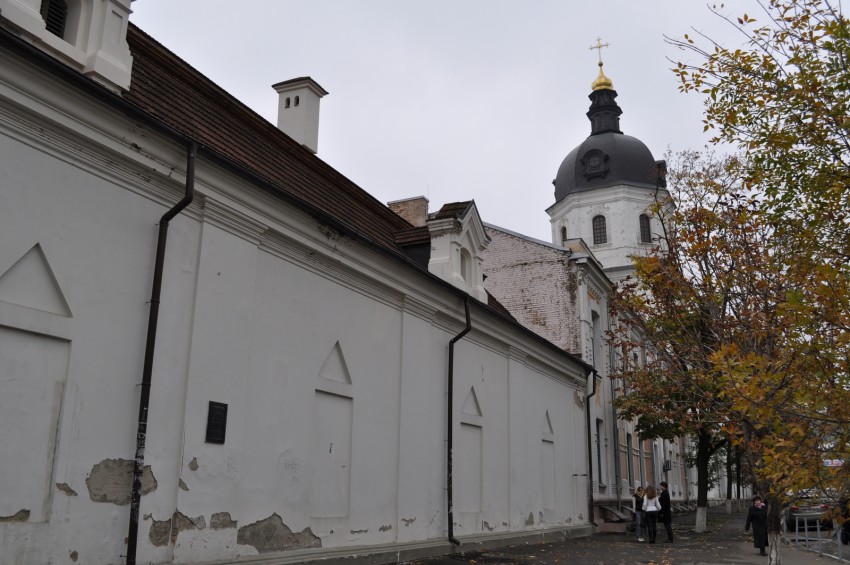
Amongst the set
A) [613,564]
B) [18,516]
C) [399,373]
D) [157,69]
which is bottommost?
[613,564]

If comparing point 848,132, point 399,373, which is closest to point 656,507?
point 399,373

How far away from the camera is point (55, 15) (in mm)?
8375

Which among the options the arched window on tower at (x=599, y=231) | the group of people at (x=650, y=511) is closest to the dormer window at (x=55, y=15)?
the group of people at (x=650, y=511)

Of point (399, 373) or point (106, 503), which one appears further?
point (399, 373)

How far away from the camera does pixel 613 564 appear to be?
47.6ft

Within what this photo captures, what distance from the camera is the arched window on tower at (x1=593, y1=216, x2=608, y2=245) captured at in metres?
46.2

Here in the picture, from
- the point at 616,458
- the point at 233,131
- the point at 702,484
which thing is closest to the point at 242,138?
the point at 233,131

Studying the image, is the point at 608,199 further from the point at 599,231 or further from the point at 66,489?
the point at 66,489

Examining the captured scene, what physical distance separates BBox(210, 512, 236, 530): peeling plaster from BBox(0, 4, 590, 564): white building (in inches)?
A: 1.6

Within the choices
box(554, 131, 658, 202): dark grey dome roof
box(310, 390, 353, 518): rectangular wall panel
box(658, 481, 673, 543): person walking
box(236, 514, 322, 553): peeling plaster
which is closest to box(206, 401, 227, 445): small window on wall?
box(236, 514, 322, 553): peeling plaster

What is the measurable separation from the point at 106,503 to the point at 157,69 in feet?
18.7

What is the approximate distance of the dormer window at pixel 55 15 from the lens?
827 cm

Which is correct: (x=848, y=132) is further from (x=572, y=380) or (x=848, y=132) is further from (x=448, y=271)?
(x=572, y=380)

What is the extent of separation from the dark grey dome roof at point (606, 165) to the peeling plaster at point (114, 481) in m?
42.7
